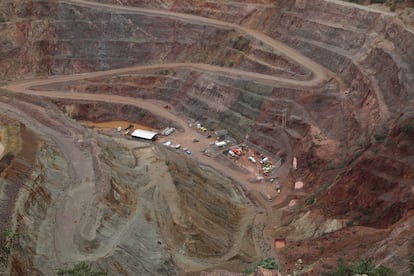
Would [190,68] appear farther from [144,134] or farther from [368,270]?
[368,270]

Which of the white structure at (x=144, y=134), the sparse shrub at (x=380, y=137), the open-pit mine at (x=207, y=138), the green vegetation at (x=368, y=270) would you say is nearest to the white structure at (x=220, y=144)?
the open-pit mine at (x=207, y=138)

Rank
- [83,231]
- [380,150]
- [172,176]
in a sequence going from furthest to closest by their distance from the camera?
[172,176] → [380,150] → [83,231]

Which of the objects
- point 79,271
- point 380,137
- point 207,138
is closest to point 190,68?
point 207,138

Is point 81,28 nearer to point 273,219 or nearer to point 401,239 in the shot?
point 273,219

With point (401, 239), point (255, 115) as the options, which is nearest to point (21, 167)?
point (401, 239)

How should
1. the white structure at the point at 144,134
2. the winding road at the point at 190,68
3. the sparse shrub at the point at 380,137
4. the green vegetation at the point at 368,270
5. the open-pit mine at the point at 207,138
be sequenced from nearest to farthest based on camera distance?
the green vegetation at the point at 368,270 → the open-pit mine at the point at 207,138 → the sparse shrub at the point at 380,137 → the winding road at the point at 190,68 → the white structure at the point at 144,134

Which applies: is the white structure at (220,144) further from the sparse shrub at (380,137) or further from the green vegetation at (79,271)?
the green vegetation at (79,271)
